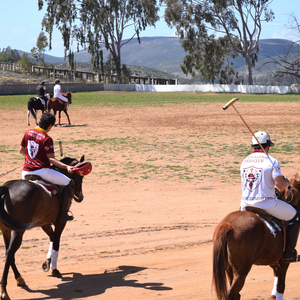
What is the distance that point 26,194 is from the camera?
19.0 feet

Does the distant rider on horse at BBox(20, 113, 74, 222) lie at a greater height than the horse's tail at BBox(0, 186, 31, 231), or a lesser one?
greater

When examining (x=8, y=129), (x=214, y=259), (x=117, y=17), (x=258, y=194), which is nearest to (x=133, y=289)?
(x=214, y=259)

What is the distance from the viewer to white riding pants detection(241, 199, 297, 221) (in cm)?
516

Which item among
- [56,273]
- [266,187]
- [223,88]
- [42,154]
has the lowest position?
[56,273]

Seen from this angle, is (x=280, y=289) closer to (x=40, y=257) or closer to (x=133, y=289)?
(x=133, y=289)

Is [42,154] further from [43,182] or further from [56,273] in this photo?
[56,273]

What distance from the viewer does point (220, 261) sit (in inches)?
185

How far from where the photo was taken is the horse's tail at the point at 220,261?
468 centimetres

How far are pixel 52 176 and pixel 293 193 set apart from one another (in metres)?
3.59

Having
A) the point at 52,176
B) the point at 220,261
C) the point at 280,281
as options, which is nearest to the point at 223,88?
the point at 52,176

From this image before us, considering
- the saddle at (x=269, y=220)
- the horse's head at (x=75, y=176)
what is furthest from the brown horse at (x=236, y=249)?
the horse's head at (x=75, y=176)

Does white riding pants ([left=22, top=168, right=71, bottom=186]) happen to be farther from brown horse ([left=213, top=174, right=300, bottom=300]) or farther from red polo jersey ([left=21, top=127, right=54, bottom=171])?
brown horse ([left=213, top=174, right=300, bottom=300])

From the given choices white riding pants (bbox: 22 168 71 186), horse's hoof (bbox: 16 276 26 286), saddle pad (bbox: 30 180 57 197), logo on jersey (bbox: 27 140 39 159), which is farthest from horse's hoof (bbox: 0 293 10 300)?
logo on jersey (bbox: 27 140 39 159)

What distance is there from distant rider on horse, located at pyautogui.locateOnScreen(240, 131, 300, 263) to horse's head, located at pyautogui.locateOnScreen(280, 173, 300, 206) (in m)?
0.39
